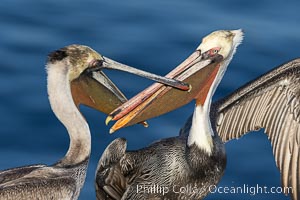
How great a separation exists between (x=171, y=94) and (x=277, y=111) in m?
1.28

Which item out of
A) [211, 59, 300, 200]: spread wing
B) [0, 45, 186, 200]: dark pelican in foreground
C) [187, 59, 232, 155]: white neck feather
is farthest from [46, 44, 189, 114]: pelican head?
[211, 59, 300, 200]: spread wing

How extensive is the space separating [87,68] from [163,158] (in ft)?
3.64

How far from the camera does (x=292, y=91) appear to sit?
Answer: 12891 millimetres

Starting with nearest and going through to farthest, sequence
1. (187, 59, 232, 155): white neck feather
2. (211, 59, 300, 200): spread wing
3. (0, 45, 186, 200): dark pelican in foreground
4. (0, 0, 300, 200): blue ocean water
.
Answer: (0, 45, 186, 200): dark pelican in foreground → (187, 59, 232, 155): white neck feather → (211, 59, 300, 200): spread wing → (0, 0, 300, 200): blue ocean water

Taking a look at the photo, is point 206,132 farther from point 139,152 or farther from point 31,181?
point 31,181

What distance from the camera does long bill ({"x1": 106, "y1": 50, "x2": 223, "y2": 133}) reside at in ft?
39.2

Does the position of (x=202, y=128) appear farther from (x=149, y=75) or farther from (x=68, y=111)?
(x=68, y=111)

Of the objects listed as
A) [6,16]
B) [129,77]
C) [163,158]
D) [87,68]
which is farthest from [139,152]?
[6,16]

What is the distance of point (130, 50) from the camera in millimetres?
16547

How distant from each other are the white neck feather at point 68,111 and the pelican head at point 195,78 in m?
0.44

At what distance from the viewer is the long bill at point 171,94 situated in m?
12.0

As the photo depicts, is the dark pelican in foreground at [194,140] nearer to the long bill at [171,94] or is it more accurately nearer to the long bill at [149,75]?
the long bill at [171,94]

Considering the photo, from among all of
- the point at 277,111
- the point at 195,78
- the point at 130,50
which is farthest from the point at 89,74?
the point at 130,50

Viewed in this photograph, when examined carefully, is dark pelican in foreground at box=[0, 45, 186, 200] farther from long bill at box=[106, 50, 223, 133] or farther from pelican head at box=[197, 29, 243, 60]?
pelican head at box=[197, 29, 243, 60]
